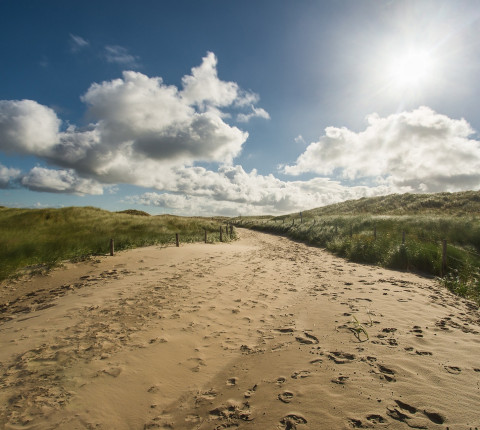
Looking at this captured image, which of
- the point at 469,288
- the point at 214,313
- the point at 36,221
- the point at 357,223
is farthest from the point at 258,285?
the point at 36,221

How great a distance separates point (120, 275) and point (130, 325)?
18.6 feet

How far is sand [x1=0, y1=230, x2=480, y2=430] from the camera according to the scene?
3.04m

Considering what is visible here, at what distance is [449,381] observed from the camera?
3.40 meters

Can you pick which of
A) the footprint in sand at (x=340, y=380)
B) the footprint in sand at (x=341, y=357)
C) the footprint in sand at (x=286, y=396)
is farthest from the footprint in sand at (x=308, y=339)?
the footprint in sand at (x=286, y=396)

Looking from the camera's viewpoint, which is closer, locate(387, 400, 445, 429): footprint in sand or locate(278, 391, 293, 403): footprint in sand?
locate(387, 400, 445, 429): footprint in sand

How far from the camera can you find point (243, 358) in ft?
14.3

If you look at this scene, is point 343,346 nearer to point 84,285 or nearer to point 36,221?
point 84,285

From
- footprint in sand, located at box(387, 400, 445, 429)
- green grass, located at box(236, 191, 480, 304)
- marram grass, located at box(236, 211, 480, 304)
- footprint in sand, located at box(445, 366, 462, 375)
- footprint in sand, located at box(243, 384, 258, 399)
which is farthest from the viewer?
green grass, located at box(236, 191, 480, 304)

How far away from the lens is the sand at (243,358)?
304 centimetres

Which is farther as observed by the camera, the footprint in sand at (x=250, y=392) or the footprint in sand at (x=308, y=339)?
the footprint in sand at (x=308, y=339)

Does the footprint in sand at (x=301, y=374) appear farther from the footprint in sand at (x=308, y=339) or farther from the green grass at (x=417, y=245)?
the green grass at (x=417, y=245)

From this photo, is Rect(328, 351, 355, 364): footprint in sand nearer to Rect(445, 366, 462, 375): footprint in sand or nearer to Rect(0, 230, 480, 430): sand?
Rect(0, 230, 480, 430): sand

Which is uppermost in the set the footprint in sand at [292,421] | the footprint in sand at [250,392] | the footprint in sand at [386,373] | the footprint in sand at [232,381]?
the footprint in sand at [386,373]

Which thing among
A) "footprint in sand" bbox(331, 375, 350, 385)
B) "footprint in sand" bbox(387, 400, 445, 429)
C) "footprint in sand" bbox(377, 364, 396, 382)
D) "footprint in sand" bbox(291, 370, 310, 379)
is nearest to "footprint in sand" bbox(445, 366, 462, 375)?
"footprint in sand" bbox(377, 364, 396, 382)
